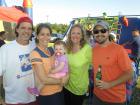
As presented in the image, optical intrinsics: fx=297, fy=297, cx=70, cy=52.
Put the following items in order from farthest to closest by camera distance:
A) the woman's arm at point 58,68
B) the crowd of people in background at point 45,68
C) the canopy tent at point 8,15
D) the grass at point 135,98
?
the canopy tent at point 8,15 < the grass at point 135,98 < the woman's arm at point 58,68 < the crowd of people in background at point 45,68

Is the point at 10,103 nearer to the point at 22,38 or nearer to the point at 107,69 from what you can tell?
the point at 22,38

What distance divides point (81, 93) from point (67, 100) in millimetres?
231

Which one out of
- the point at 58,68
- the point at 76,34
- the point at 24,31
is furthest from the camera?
the point at 76,34

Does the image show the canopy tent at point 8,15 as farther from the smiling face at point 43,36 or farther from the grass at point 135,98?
the smiling face at point 43,36

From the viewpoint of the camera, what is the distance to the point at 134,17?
13.1 meters

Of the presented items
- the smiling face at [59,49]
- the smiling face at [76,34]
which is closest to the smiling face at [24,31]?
the smiling face at [59,49]

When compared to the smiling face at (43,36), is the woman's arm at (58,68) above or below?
below

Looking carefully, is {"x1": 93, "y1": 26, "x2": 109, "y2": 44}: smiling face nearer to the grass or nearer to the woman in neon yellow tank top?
the woman in neon yellow tank top

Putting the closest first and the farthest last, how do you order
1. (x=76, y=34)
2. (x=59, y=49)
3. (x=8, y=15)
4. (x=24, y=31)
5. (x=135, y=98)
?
1. (x=24, y=31)
2. (x=59, y=49)
3. (x=76, y=34)
4. (x=135, y=98)
5. (x=8, y=15)

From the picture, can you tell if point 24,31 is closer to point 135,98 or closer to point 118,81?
point 118,81

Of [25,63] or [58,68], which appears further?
[58,68]

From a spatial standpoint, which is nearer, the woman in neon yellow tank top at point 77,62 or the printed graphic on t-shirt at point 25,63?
the printed graphic on t-shirt at point 25,63

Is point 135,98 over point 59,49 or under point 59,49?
under

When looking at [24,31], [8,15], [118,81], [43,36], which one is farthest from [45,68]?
[8,15]
